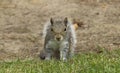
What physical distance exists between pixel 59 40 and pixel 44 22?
4415 millimetres

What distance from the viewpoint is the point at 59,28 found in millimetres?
9742

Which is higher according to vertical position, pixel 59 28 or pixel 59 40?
pixel 59 28

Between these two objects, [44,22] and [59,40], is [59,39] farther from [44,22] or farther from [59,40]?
[44,22]

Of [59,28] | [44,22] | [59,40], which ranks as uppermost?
[59,28]

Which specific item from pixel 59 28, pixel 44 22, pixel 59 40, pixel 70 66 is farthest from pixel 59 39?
pixel 44 22

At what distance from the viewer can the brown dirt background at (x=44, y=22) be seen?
11.7 meters

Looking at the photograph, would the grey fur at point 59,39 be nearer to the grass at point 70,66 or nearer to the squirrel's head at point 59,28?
the squirrel's head at point 59,28

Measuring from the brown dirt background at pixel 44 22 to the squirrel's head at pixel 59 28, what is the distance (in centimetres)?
154

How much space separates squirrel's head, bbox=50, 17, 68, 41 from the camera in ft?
31.8

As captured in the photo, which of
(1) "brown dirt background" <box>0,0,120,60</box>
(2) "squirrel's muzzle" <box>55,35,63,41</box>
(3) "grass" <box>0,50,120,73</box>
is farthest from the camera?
(1) "brown dirt background" <box>0,0,120,60</box>

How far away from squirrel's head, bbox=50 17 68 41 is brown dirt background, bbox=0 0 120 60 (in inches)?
60.7

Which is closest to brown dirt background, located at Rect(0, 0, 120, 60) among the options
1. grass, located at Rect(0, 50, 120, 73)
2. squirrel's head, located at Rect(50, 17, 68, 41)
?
squirrel's head, located at Rect(50, 17, 68, 41)

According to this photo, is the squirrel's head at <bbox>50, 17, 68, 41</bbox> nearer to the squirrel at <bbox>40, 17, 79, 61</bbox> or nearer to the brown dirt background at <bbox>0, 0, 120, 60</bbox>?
the squirrel at <bbox>40, 17, 79, 61</bbox>

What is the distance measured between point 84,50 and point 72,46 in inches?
47.3
